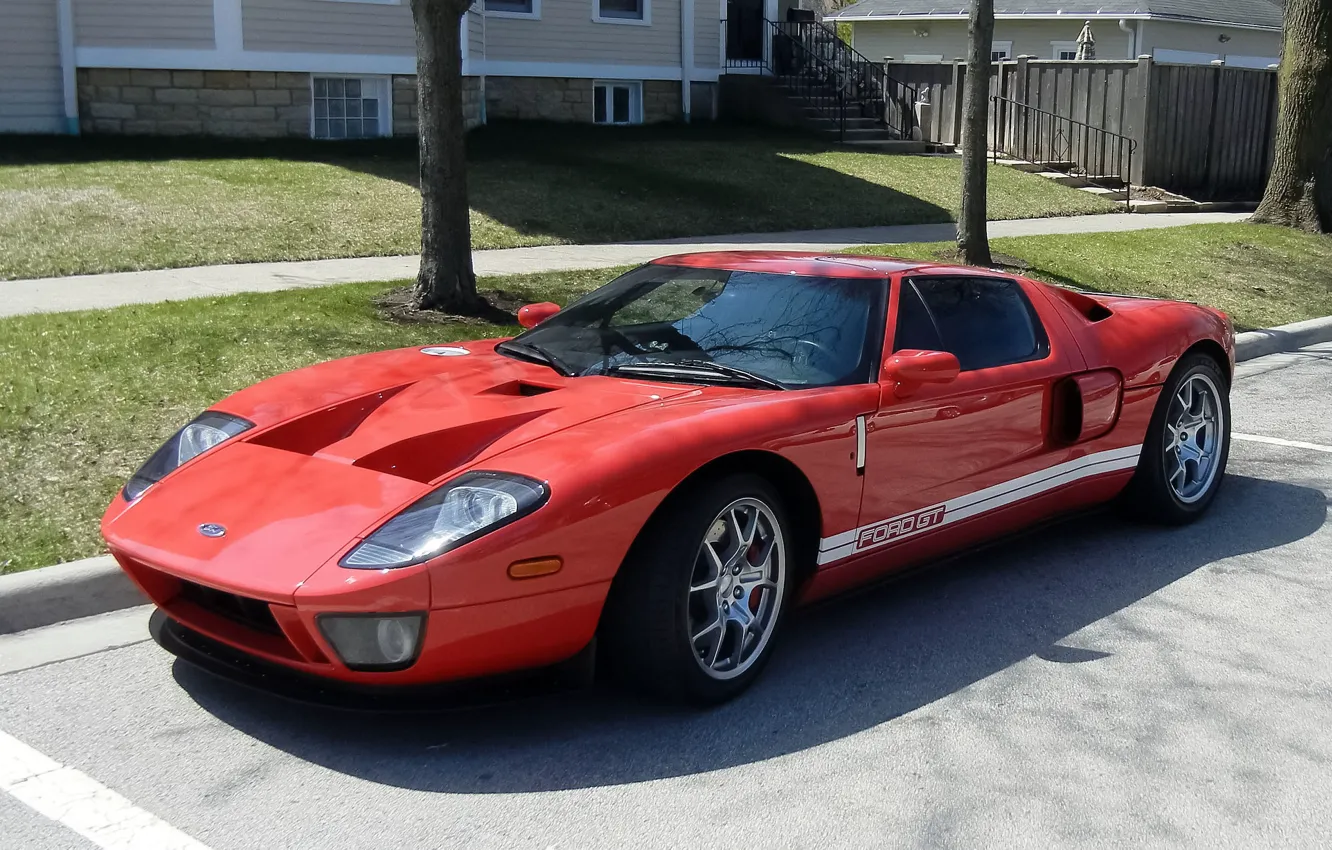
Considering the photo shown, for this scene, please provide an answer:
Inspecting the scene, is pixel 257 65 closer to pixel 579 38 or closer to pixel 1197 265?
pixel 579 38

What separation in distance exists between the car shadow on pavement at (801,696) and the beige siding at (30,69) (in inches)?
564

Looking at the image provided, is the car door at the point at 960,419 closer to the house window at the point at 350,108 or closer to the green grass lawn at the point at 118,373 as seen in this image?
the green grass lawn at the point at 118,373

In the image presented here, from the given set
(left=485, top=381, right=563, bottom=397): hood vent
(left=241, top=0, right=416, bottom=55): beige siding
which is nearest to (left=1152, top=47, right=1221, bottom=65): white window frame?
(left=241, top=0, right=416, bottom=55): beige siding

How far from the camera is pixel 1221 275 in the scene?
13.8m

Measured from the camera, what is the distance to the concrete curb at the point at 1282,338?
1102 centimetres

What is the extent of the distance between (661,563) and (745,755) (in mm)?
586

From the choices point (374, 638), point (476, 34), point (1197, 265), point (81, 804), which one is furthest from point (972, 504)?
point (476, 34)


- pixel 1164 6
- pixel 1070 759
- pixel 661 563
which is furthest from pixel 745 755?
pixel 1164 6

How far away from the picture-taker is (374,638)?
11.7ft

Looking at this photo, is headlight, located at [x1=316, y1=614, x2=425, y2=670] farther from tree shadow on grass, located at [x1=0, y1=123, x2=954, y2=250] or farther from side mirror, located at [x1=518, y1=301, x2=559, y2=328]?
tree shadow on grass, located at [x1=0, y1=123, x2=954, y2=250]

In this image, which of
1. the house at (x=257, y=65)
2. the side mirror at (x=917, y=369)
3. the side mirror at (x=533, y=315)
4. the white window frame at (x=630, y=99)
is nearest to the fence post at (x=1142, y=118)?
the white window frame at (x=630, y=99)

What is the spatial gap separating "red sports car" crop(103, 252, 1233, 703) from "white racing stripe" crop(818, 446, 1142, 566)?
0.01m

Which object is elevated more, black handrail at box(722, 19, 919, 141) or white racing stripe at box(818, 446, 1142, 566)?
black handrail at box(722, 19, 919, 141)

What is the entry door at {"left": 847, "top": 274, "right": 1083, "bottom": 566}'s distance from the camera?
463 centimetres
